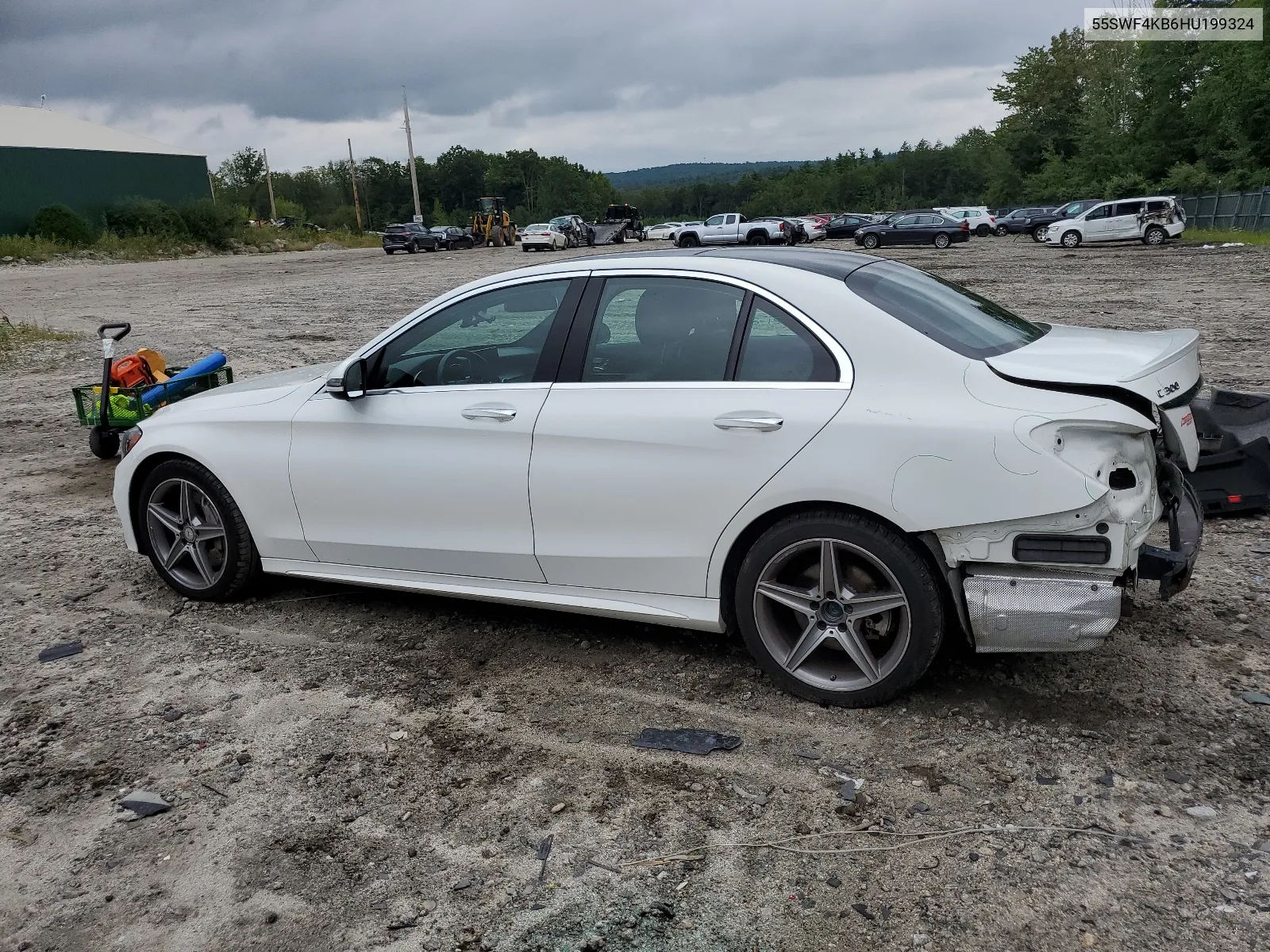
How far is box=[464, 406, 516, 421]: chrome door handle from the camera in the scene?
4246mm

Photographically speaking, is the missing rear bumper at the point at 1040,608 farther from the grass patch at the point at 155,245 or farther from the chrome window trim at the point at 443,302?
the grass patch at the point at 155,245

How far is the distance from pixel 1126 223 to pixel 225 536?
38579 mm

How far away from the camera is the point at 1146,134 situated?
5150cm

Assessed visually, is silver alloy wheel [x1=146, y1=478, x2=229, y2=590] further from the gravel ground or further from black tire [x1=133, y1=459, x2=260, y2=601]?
the gravel ground

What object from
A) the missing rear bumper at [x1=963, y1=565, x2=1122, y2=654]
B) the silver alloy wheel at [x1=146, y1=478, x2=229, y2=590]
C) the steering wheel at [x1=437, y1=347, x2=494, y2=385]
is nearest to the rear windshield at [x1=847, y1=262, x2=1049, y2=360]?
the missing rear bumper at [x1=963, y1=565, x2=1122, y2=654]

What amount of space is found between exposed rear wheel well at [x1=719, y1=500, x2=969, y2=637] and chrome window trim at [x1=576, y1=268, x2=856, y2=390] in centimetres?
44

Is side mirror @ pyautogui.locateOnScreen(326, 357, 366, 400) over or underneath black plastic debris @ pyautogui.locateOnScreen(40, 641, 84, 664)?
over

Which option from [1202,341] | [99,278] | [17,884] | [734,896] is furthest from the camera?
[99,278]

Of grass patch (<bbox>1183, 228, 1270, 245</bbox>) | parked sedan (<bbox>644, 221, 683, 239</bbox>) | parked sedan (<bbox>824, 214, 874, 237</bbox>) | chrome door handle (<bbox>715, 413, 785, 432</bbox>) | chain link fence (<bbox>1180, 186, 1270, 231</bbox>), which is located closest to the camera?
chrome door handle (<bbox>715, 413, 785, 432</bbox>)

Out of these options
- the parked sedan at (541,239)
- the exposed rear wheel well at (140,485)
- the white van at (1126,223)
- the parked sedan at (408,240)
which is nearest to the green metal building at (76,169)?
the parked sedan at (408,240)

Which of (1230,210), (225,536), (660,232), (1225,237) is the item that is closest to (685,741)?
(225,536)

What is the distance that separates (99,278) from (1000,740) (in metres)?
35.4

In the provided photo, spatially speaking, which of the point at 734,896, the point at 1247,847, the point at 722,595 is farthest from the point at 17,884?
the point at 1247,847

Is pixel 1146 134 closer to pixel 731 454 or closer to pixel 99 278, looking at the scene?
pixel 99 278
